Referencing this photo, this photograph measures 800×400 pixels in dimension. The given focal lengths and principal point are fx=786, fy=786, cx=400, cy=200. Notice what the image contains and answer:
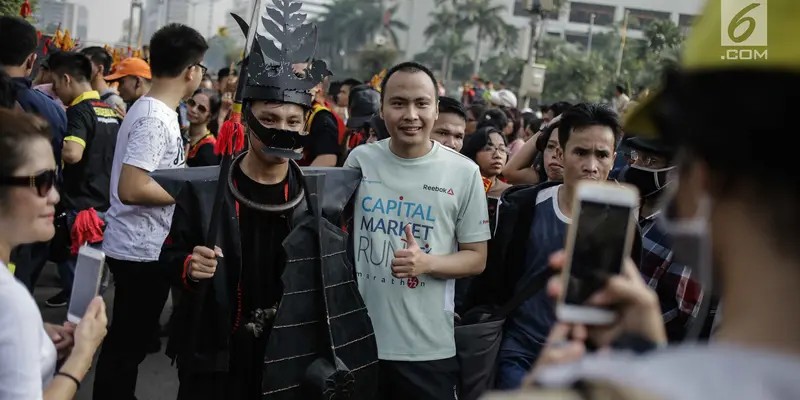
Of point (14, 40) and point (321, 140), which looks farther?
point (321, 140)

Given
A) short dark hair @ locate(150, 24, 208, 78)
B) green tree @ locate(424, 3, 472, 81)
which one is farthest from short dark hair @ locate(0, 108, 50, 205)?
green tree @ locate(424, 3, 472, 81)

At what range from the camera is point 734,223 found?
3.47ft

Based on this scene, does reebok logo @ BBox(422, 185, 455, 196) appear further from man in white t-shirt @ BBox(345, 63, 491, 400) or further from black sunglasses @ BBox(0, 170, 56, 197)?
black sunglasses @ BBox(0, 170, 56, 197)

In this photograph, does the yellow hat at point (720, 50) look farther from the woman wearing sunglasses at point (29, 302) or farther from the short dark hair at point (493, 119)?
the short dark hair at point (493, 119)

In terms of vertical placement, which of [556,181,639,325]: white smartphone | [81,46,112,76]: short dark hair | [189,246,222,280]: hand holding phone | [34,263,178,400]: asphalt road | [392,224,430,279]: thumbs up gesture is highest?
[81,46,112,76]: short dark hair

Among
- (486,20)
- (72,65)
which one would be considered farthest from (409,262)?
(486,20)

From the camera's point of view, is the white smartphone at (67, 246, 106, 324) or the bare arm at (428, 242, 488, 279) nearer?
the white smartphone at (67, 246, 106, 324)

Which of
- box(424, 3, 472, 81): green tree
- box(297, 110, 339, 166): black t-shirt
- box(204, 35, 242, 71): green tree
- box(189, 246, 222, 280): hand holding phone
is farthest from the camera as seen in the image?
box(424, 3, 472, 81): green tree

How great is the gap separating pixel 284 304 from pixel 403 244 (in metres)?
0.63

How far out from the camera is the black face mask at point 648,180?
412 cm

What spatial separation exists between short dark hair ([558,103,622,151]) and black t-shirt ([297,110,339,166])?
3114mm

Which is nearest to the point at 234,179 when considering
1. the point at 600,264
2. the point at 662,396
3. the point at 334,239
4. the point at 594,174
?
the point at 334,239

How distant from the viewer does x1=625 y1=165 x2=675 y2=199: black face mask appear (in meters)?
4.12

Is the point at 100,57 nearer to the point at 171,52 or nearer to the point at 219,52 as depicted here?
the point at 171,52
